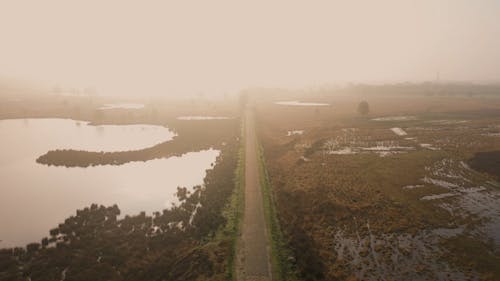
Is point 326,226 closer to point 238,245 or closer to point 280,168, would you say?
point 238,245

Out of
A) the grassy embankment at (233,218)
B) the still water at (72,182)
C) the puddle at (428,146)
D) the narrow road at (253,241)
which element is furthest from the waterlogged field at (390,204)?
the still water at (72,182)

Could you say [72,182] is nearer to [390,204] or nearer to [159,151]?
[159,151]

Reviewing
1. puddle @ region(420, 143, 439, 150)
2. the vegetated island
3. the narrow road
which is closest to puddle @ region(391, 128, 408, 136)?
puddle @ region(420, 143, 439, 150)

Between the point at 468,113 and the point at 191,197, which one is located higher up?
the point at 468,113

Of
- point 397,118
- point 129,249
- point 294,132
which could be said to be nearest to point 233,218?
point 129,249

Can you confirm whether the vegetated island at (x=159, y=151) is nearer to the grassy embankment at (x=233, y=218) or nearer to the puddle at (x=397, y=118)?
the grassy embankment at (x=233, y=218)

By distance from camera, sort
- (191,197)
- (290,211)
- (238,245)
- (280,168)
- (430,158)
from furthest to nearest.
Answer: (430,158), (280,168), (191,197), (290,211), (238,245)

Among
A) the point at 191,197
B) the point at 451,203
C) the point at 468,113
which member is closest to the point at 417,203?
the point at 451,203
